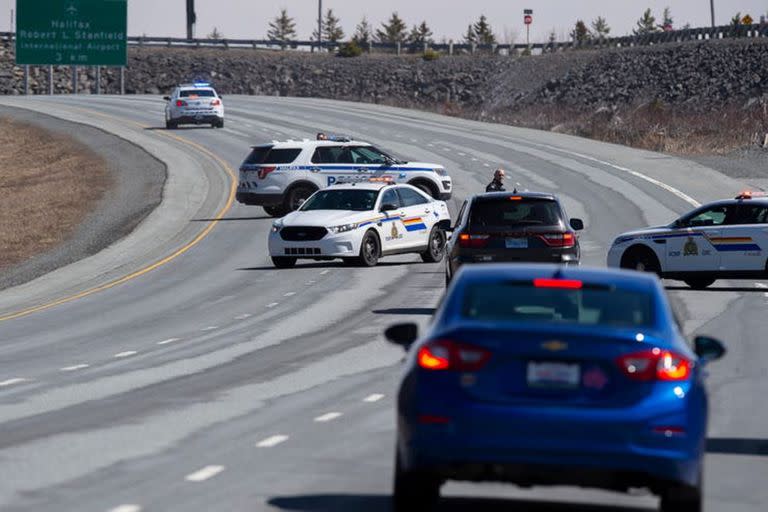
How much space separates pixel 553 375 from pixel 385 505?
172 cm

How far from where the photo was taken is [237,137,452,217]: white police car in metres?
42.5

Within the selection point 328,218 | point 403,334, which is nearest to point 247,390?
point 403,334

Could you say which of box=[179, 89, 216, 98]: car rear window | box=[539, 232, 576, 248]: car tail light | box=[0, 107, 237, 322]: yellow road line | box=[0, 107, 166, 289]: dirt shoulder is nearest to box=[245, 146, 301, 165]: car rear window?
box=[0, 107, 237, 322]: yellow road line

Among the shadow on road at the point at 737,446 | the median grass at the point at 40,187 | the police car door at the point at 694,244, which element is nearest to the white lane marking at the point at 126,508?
the shadow on road at the point at 737,446

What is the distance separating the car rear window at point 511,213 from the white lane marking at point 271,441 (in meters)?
12.1

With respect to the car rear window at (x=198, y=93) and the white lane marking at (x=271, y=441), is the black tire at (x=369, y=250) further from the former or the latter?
the car rear window at (x=198, y=93)

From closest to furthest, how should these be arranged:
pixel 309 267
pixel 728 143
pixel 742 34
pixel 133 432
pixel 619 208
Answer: pixel 133 432, pixel 309 267, pixel 619 208, pixel 728 143, pixel 742 34

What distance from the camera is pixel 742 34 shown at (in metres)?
106

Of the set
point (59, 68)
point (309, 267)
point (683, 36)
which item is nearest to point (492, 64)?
point (683, 36)

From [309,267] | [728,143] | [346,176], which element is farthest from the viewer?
[728,143]

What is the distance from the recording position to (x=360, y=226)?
33.4m

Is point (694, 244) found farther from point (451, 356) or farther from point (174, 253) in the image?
point (451, 356)

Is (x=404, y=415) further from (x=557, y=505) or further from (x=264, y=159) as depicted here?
(x=264, y=159)

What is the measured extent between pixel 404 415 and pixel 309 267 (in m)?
25.7
